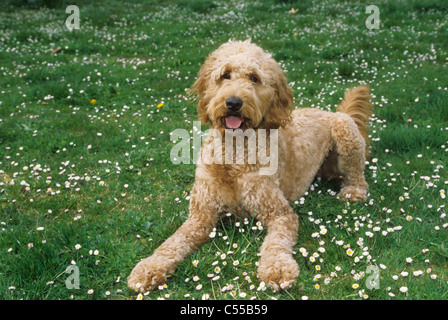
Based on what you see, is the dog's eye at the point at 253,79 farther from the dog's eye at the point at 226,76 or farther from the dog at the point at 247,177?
the dog's eye at the point at 226,76

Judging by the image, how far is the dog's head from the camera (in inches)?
131

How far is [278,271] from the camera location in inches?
115

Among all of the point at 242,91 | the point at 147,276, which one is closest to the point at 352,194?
the point at 242,91

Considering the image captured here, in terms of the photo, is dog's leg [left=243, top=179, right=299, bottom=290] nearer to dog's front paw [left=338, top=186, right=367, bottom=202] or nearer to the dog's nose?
the dog's nose

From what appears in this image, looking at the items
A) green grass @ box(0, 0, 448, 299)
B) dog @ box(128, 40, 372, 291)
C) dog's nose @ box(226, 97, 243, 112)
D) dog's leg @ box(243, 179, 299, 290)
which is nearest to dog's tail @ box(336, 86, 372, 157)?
green grass @ box(0, 0, 448, 299)

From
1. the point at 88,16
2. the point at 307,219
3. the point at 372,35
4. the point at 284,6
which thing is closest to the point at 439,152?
the point at 307,219

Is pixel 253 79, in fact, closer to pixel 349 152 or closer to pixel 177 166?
pixel 349 152

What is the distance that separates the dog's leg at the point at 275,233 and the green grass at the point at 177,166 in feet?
0.35

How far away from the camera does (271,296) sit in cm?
285

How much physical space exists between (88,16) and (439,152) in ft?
36.7

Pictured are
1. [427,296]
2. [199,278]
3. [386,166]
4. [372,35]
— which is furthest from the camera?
[372,35]

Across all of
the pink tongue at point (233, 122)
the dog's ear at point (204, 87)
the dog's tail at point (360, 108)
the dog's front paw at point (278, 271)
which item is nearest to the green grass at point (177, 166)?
the dog's front paw at point (278, 271)

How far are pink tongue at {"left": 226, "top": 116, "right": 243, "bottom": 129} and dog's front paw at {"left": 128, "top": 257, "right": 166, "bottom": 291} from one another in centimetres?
130

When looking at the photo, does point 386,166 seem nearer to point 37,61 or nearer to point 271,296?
point 271,296
